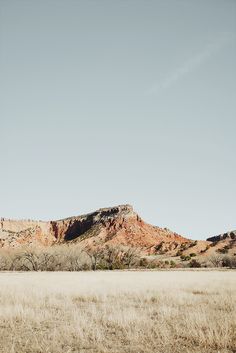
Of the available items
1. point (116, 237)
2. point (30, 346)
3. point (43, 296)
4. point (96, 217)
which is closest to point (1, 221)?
point (96, 217)

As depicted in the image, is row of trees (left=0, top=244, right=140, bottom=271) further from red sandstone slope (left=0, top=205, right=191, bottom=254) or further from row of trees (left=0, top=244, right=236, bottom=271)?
red sandstone slope (left=0, top=205, right=191, bottom=254)

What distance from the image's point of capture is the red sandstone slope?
11731 cm

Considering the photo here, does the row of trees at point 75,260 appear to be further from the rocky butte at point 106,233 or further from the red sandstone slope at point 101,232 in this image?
the red sandstone slope at point 101,232

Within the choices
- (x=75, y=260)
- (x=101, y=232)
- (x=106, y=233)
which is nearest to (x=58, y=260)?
(x=75, y=260)

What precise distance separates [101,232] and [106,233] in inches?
88.0

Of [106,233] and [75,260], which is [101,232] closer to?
[106,233]

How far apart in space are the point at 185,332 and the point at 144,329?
44.7 inches

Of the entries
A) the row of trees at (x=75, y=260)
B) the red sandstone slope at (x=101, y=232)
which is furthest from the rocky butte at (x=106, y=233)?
the row of trees at (x=75, y=260)

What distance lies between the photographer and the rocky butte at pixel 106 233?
112500 millimetres

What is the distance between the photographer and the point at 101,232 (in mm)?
128250

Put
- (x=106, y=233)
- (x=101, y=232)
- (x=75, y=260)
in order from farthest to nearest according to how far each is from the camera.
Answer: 1. (x=101, y=232)
2. (x=106, y=233)
3. (x=75, y=260)

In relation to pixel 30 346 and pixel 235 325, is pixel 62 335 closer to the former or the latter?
pixel 30 346

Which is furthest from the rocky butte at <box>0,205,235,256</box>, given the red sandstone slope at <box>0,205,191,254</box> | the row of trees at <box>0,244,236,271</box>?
the row of trees at <box>0,244,236,271</box>

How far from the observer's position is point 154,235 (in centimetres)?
12912
